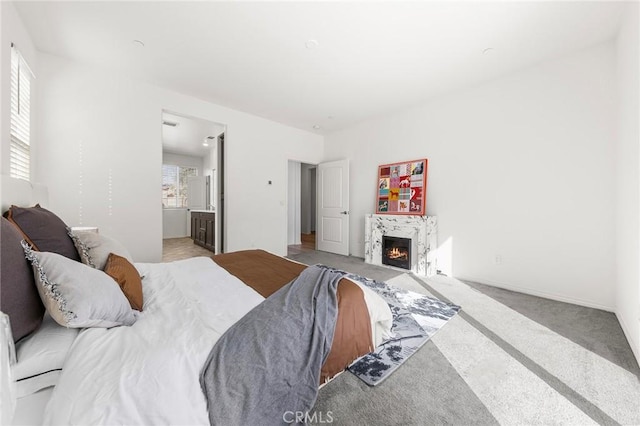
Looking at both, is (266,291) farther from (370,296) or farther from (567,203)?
(567,203)

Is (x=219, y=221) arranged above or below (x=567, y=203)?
below

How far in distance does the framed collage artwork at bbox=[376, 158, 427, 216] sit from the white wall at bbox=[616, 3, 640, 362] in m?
1.98

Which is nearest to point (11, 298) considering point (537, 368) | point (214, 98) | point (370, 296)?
point (370, 296)

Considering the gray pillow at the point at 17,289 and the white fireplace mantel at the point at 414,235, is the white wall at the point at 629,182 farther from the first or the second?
the gray pillow at the point at 17,289

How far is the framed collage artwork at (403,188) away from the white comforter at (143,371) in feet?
11.2

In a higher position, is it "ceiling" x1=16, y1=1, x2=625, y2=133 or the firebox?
"ceiling" x1=16, y1=1, x2=625, y2=133

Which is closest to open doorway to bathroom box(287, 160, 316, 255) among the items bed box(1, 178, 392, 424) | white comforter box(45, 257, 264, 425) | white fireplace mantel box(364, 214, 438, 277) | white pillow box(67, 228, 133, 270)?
white fireplace mantel box(364, 214, 438, 277)

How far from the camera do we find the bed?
0.73 meters

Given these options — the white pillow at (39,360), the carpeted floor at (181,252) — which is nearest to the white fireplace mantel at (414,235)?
the carpeted floor at (181,252)

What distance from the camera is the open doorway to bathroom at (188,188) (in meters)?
5.31

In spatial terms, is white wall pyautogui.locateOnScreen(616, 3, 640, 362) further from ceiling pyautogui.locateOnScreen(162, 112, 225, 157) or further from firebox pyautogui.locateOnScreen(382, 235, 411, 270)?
ceiling pyautogui.locateOnScreen(162, 112, 225, 157)

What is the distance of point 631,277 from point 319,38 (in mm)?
3383

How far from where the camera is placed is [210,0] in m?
1.97

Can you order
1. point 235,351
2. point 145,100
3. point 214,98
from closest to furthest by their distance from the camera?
point 235,351 < point 145,100 < point 214,98
